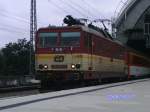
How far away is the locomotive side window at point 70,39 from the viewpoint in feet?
91.1

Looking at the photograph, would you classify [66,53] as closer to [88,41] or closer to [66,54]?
[66,54]

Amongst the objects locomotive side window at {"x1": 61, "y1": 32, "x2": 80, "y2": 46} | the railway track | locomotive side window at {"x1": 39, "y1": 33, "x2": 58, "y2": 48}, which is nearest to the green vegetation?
the railway track

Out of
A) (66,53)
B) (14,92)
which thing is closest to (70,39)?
(66,53)

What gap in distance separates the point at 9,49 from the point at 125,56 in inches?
1946

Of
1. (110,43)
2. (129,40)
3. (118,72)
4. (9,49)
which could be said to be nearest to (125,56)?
(118,72)

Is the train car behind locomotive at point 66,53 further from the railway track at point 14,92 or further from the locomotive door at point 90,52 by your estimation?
the railway track at point 14,92

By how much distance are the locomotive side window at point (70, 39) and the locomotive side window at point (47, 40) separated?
0.49 metres

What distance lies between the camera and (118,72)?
129 ft

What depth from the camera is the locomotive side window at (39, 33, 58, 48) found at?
28219 millimetres

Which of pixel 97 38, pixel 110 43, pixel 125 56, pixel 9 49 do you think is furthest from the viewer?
pixel 9 49

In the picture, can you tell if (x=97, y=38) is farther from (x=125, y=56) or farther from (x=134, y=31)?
(x=134, y=31)

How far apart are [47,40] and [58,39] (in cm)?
73

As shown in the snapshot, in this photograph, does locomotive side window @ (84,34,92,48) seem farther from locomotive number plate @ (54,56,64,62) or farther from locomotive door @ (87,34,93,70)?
locomotive number plate @ (54,56,64,62)

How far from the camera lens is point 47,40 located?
28.4 metres
